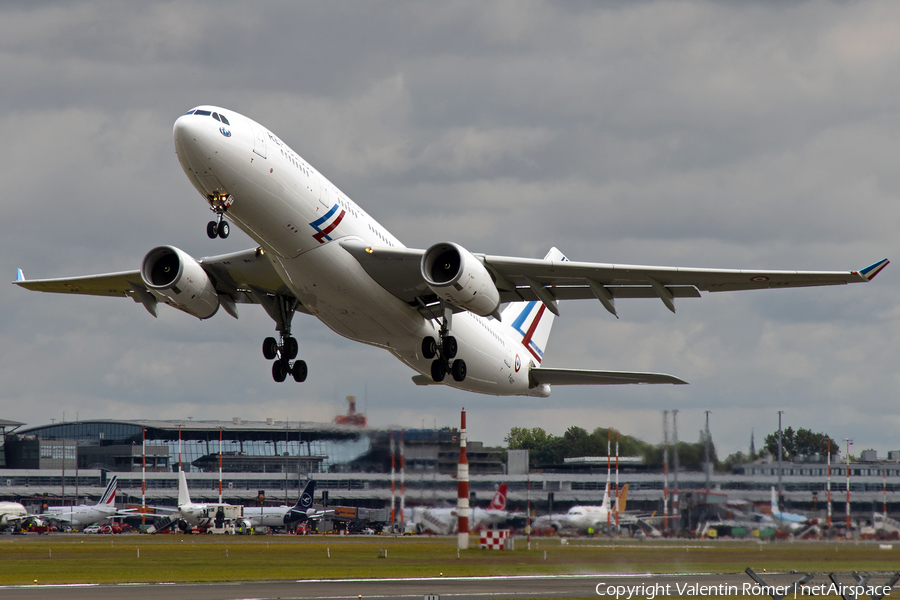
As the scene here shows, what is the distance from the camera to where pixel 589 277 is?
29.7m

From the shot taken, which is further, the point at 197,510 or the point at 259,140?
the point at 197,510

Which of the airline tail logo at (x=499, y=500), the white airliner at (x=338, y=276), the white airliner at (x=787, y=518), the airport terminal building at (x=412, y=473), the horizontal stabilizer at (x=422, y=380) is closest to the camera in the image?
the white airliner at (x=338, y=276)

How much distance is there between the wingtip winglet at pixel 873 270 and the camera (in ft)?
80.1

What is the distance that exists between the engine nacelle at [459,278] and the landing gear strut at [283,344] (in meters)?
6.83

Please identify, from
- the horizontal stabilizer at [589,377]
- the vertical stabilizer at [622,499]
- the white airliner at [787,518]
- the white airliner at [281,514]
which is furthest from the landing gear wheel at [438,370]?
the white airliner at [281,514]

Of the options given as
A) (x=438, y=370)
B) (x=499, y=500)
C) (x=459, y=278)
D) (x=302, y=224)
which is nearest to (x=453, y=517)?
(x=499, y=500)

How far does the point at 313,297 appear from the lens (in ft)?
94.6

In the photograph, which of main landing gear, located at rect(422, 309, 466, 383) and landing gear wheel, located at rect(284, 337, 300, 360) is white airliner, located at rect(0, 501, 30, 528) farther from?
main landing gear, located at rect(422, 309, 466, 383)

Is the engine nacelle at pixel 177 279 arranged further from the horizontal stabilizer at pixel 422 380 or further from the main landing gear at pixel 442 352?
the horizontal stabilizer at pixel 422 380

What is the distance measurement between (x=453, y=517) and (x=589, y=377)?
11.1 meters

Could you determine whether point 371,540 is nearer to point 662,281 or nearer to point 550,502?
point 550,502

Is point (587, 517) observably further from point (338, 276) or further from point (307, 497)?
point (307, 497)

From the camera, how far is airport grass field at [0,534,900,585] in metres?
33.0

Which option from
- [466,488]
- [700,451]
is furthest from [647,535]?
[466,488]
